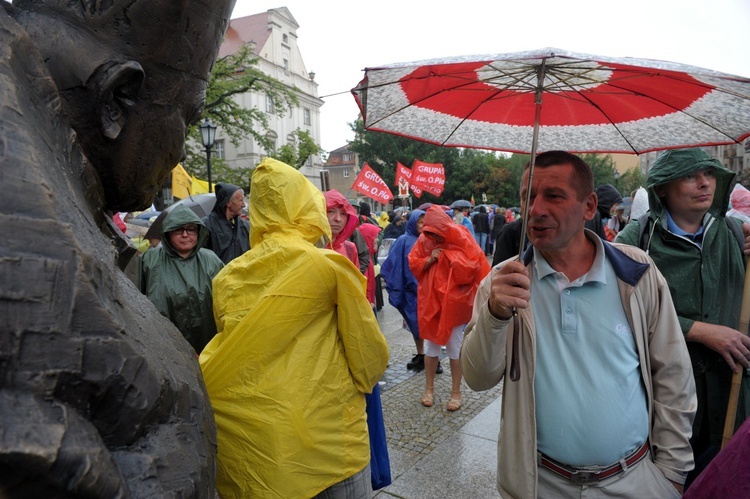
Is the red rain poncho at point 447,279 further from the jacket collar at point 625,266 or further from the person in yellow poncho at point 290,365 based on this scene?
the jacket collar at point 625,266

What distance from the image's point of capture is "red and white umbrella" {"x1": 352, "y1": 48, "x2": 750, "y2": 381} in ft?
6.24

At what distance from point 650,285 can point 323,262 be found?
4.34 feet

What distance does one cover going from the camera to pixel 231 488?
216cm

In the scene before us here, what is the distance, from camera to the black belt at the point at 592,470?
6.19 ft

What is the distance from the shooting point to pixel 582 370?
195cm

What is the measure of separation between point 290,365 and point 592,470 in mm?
1228

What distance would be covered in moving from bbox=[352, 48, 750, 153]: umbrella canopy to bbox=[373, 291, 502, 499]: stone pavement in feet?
7.77

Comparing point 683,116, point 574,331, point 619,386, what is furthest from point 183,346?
point 683,116

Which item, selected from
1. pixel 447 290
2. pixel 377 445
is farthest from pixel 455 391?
pixel 377 445

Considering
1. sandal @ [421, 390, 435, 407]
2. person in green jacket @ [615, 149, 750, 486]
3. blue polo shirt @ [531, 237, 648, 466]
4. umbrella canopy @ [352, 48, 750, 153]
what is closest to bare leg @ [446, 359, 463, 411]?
sandal @ [421, 390, 435, 407]

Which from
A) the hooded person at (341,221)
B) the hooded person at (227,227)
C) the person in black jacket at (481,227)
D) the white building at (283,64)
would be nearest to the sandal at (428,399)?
the hooded person at (341,221)

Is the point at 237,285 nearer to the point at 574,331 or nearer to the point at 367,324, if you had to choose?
the point at 367,324

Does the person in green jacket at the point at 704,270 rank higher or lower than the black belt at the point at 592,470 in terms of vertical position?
higher

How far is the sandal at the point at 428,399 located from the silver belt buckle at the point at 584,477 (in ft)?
10.6
